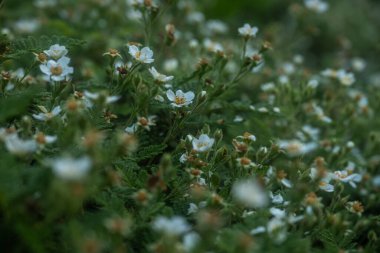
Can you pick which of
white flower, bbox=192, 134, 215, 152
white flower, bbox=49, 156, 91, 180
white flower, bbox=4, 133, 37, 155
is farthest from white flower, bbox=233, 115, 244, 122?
white flower, bbox=49, 156, 91, 180

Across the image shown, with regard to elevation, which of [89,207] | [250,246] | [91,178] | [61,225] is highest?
[91,178]

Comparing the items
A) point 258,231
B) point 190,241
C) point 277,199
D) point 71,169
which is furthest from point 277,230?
point 71,169

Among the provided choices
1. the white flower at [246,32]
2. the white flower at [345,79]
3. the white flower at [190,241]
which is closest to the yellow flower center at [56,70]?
the white flower at [190,241]

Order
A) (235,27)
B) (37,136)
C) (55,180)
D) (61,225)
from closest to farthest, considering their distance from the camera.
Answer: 1. (55,180)
2. (61,225)
3. (37,136)
4. (235,27)

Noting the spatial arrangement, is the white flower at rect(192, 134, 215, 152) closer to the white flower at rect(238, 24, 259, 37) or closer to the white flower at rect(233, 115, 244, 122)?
the white flower at rect(233, 115, 244, 122)

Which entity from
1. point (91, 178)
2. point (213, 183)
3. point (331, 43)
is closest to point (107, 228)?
point (91, 178)

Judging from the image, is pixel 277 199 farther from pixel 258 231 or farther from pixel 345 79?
pixel 345 79

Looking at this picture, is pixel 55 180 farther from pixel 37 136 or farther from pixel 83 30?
pixel 83 30
